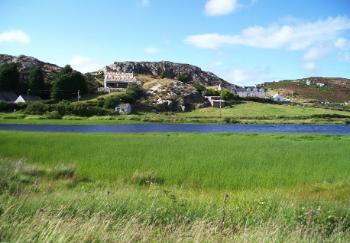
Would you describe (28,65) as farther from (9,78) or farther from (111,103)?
(111,103)

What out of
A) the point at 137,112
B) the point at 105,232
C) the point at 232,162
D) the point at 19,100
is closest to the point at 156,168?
the point at 232,162

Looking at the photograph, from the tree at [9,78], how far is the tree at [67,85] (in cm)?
1235

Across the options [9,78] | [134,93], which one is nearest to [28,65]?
[9,78]

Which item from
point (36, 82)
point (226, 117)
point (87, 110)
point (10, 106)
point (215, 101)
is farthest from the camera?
point (215, 101)

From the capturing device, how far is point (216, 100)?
13450 centimetres

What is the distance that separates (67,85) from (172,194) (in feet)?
394

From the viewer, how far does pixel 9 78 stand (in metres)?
130

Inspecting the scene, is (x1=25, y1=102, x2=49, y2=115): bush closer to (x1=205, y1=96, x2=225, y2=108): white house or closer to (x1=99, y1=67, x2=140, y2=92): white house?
(x1=99, y1=67, x2=140, y2=92): white house

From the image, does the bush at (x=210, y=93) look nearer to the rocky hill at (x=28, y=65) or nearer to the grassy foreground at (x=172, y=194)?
the rocky hill at (x=28, y=65)

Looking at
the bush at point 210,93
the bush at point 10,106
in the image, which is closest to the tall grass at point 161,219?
the bush at point 10,106

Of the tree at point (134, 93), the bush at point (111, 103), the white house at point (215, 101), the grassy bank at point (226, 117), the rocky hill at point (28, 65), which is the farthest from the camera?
the rocky hill at point (28, 65)

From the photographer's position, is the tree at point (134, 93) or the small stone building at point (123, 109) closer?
the small stone building at point (123, 109)

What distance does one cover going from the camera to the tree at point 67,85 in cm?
12719

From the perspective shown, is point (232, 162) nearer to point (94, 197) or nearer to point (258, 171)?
point (258, 171)
